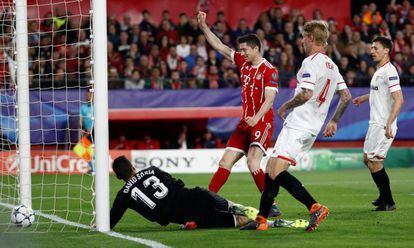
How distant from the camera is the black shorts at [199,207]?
9.47 m

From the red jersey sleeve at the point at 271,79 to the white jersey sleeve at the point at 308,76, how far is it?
120 cm

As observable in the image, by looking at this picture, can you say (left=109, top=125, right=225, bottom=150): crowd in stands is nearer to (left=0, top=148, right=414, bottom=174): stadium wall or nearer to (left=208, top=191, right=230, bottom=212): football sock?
(left=0, top=148, right=414, bottom=174): stadium wall

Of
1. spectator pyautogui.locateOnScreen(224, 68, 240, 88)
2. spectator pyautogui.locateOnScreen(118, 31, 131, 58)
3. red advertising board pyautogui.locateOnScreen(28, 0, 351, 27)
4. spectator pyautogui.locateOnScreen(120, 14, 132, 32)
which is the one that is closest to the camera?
spectator pyautogui.locateOnScreen(224, 68, 240, 88)

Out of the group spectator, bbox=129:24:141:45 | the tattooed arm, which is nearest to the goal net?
spectator, bbox=129:24:141:45

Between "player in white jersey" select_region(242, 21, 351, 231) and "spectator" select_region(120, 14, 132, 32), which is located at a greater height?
"spectator" select_region(120, 14, 132, 32)

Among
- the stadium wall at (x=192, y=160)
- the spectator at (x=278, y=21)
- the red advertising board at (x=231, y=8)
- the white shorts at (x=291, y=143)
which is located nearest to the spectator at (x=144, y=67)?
the stadium wall at (x=192, y=160)

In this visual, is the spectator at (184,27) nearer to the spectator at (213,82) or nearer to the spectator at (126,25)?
the spectator at (126,25)

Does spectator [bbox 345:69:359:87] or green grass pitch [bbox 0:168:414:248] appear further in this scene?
spectator [bbox 345:69:359:87]

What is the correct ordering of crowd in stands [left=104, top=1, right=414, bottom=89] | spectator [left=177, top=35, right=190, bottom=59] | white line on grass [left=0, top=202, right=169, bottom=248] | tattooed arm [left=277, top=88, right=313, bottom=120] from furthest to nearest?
spectator [left=177, top=35, right=190, bottom=59]
crowd in stands [left=104, top=1, right=414, bottom=89]
tattooed arm [left=277, top=88, right=313, bottom=120]
white line on grass [left=0, top=202, right=169, bottom=248]

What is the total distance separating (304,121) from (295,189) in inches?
27.2

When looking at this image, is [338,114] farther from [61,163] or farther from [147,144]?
[147,144]

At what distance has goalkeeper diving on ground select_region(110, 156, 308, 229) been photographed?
30.7 feet

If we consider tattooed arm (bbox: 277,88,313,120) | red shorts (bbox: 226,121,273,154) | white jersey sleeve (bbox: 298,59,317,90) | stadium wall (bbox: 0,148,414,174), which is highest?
white jersey sleeve (bbox: 298,59,317,90)

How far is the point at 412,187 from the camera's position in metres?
16.1
